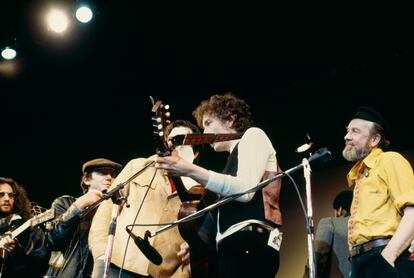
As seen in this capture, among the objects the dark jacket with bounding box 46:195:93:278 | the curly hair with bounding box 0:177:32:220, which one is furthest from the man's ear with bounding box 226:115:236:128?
the curly hair with bounding box 0:177:32:220

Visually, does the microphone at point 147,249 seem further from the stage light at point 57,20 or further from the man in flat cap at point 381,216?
the stage light at point 57,20

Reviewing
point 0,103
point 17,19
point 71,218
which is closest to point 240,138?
point 71,218

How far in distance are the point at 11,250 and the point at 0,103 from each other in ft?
9.82

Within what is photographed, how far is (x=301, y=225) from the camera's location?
20.8 ft

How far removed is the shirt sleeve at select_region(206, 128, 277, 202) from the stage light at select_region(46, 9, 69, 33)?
4255 mm

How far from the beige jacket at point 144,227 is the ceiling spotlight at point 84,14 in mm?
3050

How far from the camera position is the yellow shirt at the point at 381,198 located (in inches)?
127

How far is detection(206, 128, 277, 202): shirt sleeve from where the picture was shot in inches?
113

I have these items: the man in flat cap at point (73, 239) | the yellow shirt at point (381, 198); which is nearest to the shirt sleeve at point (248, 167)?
the yellow shirt at point (381, 198)

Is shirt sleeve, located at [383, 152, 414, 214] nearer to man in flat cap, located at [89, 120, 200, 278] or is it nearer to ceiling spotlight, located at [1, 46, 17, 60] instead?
man in flat cap, located at [89, 120, 200, 278]

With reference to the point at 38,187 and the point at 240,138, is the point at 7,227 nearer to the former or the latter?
the point at 38,187

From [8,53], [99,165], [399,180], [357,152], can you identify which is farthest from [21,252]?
[399,180]

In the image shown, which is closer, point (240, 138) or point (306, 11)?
point (240, 138)

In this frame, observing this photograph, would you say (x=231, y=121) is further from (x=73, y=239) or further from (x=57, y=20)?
(x=57, y=20)
